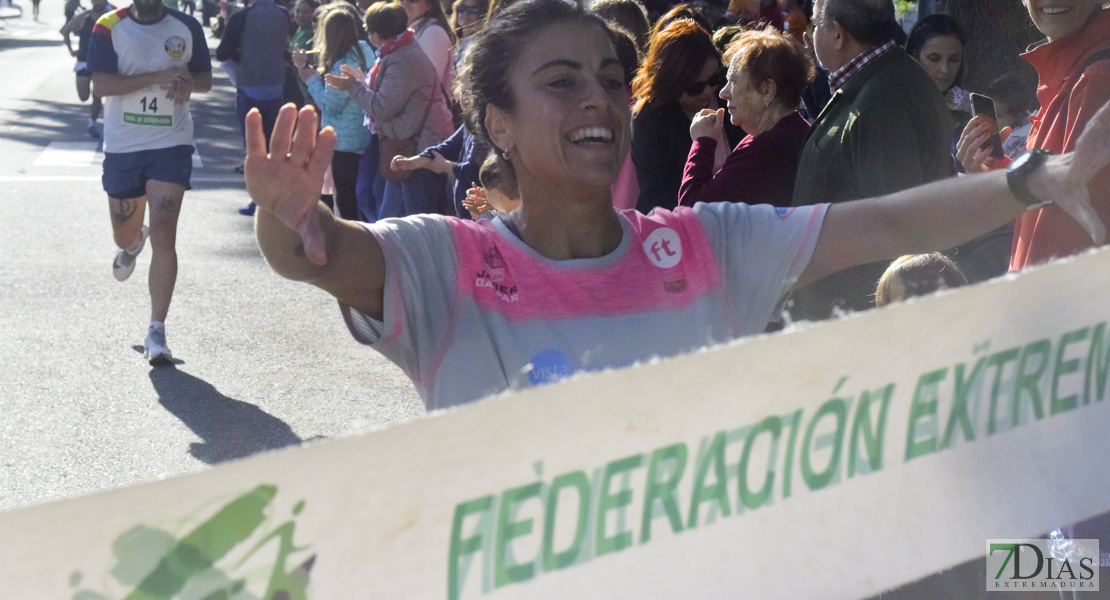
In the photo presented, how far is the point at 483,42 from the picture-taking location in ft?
8.02

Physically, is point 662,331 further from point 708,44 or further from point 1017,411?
point 708,44

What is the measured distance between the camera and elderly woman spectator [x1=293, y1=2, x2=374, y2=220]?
8531 millimetres

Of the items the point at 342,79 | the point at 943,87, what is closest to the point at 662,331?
the point at 943,87

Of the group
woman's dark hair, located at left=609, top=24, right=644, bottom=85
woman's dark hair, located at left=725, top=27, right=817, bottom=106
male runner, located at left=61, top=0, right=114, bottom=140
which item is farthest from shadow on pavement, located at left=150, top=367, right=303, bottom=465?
male runner, located at left=61, top=0, right=114, bottom=140

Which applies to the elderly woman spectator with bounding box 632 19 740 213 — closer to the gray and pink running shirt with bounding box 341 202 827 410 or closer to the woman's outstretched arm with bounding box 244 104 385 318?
the gray and pink running shirt with bounding box 341 202 827 410

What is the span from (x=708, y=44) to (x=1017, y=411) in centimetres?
301

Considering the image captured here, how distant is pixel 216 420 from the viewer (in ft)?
18.4

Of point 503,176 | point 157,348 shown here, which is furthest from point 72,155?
point 503,176

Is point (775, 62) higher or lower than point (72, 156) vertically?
higher

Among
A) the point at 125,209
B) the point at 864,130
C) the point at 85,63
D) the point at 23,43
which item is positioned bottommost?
the point at 125,209

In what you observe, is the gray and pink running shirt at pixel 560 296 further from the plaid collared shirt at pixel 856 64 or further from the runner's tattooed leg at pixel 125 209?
the runner's tattooed leg at pixel 125 209

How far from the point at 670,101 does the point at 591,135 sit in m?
2.54

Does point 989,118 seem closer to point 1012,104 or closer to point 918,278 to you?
point 918,278

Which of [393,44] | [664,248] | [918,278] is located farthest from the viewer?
[393,44]
